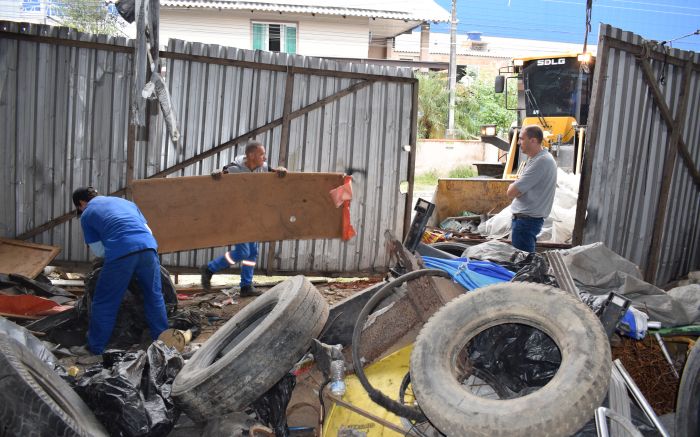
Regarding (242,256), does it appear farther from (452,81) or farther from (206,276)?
(452,81)

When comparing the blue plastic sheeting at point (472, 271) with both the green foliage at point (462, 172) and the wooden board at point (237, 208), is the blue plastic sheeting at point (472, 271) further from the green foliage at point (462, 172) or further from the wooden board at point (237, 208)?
the green foliage at point (462, 172)

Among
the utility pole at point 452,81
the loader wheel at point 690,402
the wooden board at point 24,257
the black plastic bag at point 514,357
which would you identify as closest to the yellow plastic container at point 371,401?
the black plastic bag at point 514,357

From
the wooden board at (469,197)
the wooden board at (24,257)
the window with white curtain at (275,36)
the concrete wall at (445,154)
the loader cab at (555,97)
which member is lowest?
the wooden board at (24,257)

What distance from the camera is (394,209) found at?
7770 millimetres

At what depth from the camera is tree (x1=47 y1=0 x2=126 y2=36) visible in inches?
784

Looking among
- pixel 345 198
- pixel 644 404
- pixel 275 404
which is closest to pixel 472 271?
pixel 644 404

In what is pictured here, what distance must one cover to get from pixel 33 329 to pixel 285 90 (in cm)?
360

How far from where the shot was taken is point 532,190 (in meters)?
6.50

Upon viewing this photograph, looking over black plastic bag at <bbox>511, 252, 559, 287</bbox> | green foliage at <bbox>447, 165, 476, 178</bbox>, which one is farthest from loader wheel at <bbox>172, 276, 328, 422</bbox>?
green foliage at <bbox>447, 165, 476, 178</bbox>

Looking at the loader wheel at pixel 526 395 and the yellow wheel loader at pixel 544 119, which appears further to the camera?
the yellow wheel loader at pixel 544 119

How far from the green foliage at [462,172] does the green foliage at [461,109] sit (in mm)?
3762

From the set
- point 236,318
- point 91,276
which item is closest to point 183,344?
point 236,318

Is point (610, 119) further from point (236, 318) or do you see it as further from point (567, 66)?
point (567, 66)

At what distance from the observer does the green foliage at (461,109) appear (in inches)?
923
